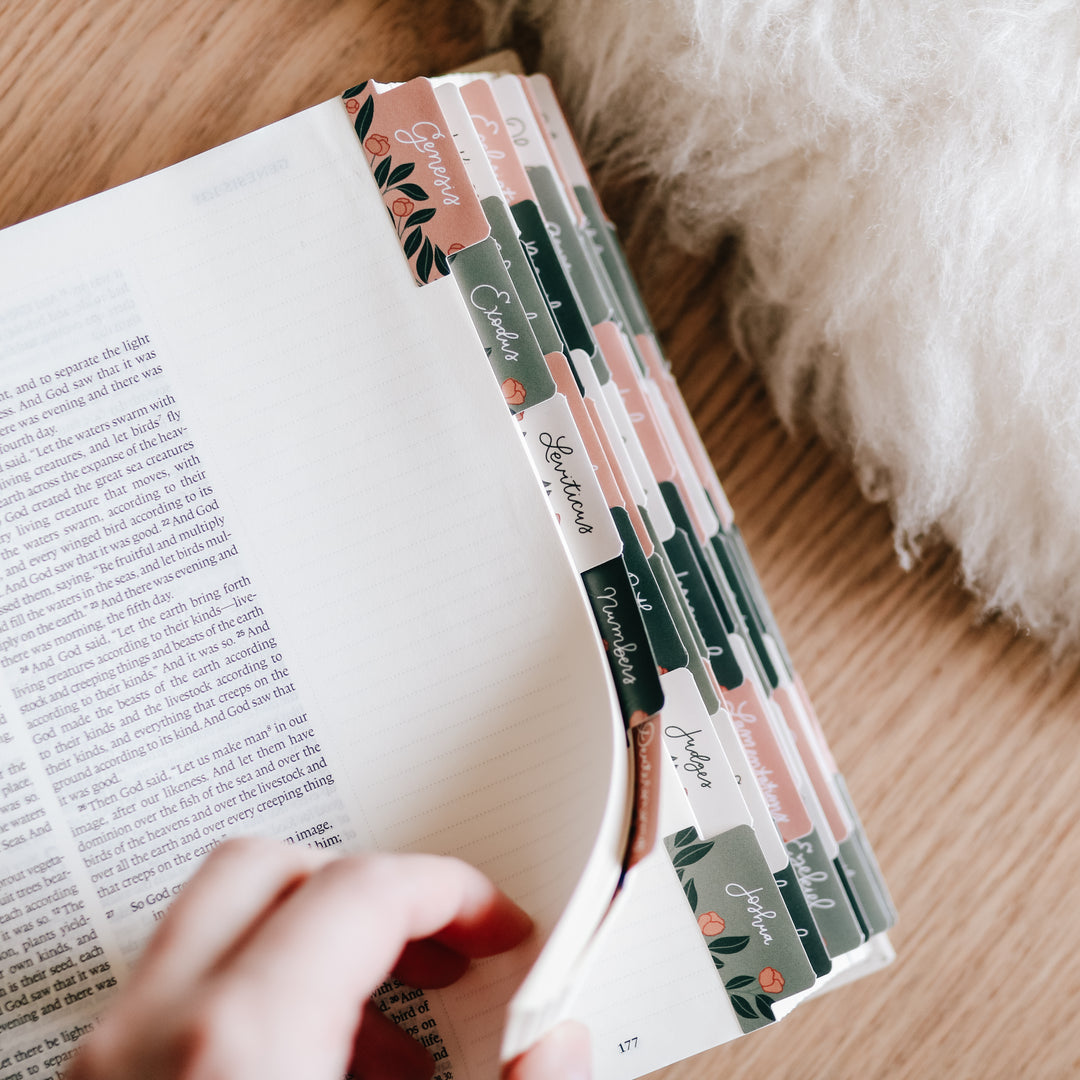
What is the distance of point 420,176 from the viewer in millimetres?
281

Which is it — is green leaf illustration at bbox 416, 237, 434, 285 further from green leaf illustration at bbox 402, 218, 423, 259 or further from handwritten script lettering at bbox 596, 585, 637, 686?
handwritten script lettering at bbox 596, 585, 637, 686

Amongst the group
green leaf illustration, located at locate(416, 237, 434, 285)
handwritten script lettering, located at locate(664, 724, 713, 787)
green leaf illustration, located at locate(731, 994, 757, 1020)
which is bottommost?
green leaf illustration, located at locate(731, 994, 757, 1020)

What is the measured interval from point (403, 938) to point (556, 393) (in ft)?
0.56

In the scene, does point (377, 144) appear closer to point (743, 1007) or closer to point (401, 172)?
point (401, 172)

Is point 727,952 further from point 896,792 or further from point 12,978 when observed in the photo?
point 12,978

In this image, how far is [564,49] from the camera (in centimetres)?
35

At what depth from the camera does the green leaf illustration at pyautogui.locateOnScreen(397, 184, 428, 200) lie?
28 centimetres

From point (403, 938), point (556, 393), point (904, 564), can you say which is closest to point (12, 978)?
point (403, 938)

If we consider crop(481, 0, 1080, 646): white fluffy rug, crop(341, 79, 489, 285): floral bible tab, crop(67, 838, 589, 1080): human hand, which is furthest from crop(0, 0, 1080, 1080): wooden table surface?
crop(67, 838, 589, 1080): human hand

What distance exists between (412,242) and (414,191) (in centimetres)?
2

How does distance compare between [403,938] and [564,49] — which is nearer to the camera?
[403,938]

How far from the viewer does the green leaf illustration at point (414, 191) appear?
281 mm

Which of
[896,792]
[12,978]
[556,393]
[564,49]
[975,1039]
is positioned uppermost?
[564,49]

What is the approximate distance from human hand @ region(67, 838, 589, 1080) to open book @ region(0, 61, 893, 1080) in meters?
0.06
